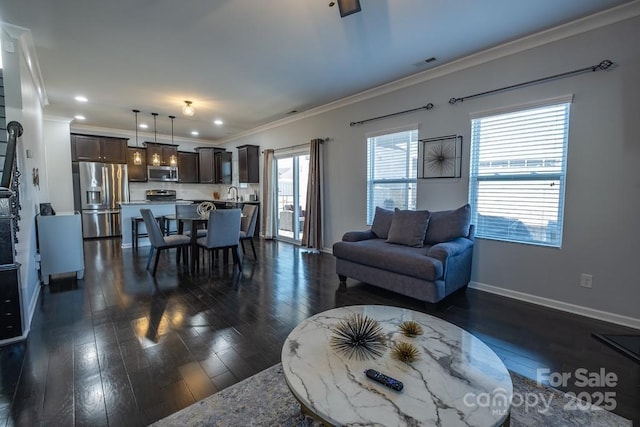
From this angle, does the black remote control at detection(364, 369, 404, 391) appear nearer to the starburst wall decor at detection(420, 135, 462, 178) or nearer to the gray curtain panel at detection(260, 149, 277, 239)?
the starburst wall decor at detection(420, 135, 462, 178)

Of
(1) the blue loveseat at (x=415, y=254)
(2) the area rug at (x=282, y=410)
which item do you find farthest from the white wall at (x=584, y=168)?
(2) the area rug at (x=282, y=410)

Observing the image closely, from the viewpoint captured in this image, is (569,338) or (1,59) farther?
(1,59)

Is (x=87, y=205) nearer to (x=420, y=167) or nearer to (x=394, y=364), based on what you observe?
(x=420, y=167)

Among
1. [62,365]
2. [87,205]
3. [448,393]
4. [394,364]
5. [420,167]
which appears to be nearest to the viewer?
[448,393]

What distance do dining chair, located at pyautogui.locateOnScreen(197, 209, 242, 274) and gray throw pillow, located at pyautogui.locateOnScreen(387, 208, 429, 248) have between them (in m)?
2.20

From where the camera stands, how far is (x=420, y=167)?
13.6 ft

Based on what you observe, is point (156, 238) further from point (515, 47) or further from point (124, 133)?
point (124, 133)

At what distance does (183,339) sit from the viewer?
239 centimetres

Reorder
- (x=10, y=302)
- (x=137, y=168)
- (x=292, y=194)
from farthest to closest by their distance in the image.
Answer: (x=137, y=168) < (x=292, y=194) < (x=10, y=302)

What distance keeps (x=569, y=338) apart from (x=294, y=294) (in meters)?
2.55

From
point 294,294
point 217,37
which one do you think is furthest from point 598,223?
point 217,37

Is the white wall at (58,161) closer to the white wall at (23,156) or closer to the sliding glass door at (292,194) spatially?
the white wall at (23,156)

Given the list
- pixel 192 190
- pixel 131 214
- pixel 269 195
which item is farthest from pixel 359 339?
pixel 192 190

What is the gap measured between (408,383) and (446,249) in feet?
6.63
